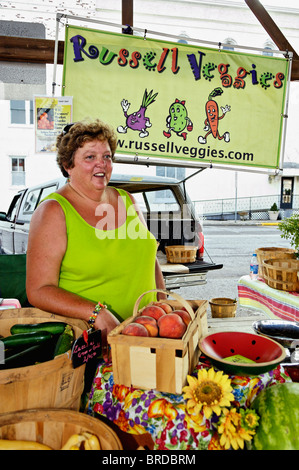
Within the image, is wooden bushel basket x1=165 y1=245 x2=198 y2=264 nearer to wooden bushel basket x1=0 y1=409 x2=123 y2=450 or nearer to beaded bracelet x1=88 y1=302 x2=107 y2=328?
beaded bracelet x1=88 y1=302 x2=107 y2=328

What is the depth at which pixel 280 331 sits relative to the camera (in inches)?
77.6

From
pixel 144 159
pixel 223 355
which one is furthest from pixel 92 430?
pixel 144 159

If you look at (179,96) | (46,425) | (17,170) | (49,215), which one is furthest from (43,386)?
(17,170)

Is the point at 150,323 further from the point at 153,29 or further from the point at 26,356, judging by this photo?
the point at 153,29

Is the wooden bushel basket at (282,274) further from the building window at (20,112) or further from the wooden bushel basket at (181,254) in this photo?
the building window at (20,112)

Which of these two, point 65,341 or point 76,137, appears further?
point 76,137

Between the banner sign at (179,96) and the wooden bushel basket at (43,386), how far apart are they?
2336mm

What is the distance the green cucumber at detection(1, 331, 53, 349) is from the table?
2.58m

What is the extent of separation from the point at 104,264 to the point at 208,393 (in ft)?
3.10

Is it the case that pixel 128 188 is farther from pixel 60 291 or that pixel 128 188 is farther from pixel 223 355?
pixel 223 355

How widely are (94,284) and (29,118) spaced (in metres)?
18.5

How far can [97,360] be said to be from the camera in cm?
157

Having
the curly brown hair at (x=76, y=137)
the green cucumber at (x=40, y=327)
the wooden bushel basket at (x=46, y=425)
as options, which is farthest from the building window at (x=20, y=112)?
the wooden bushel basket at (x=46, y=425)

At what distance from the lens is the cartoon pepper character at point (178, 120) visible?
3330mm
